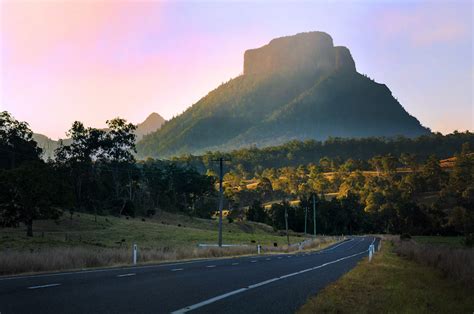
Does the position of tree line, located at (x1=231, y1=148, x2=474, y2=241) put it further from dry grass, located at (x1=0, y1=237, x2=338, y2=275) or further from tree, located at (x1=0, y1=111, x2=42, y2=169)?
dry grass, located at (x1=0, y1=237, x2=338, y2=275)

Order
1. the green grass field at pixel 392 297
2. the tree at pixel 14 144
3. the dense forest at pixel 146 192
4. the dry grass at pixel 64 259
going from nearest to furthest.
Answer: the green grass field at pixel 392 297 < the dry grass at pixel 64 259 < the dense forest at pixel 146 192 < the tree at pixel 14 144

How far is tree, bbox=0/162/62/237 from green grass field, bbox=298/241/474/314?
139ft

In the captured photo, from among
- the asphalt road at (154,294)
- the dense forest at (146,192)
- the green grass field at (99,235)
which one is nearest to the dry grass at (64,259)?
the asphalt road at (154,294)

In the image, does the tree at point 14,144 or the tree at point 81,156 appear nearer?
the tree at point 14,144

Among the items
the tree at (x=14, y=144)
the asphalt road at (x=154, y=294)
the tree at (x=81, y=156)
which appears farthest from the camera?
the tree at (x=81, y=156)

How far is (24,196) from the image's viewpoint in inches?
1976

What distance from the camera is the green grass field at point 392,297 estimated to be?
30.4 feet

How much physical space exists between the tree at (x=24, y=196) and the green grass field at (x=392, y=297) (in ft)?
139

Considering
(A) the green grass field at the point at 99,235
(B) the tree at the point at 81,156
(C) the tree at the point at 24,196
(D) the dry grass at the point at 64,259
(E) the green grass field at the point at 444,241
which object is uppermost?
(B) the tree at the point at 81,156

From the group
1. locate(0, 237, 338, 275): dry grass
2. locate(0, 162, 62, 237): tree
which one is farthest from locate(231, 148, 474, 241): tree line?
locate(0, 237, 338, 275): dry grass

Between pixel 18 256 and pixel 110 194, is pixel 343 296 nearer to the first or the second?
pixel 18 256

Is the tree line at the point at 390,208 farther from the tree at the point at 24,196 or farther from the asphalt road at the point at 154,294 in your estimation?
the asphalt road at the point at 154,294

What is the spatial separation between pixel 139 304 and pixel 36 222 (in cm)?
6059

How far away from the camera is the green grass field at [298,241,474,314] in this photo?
365 inches
